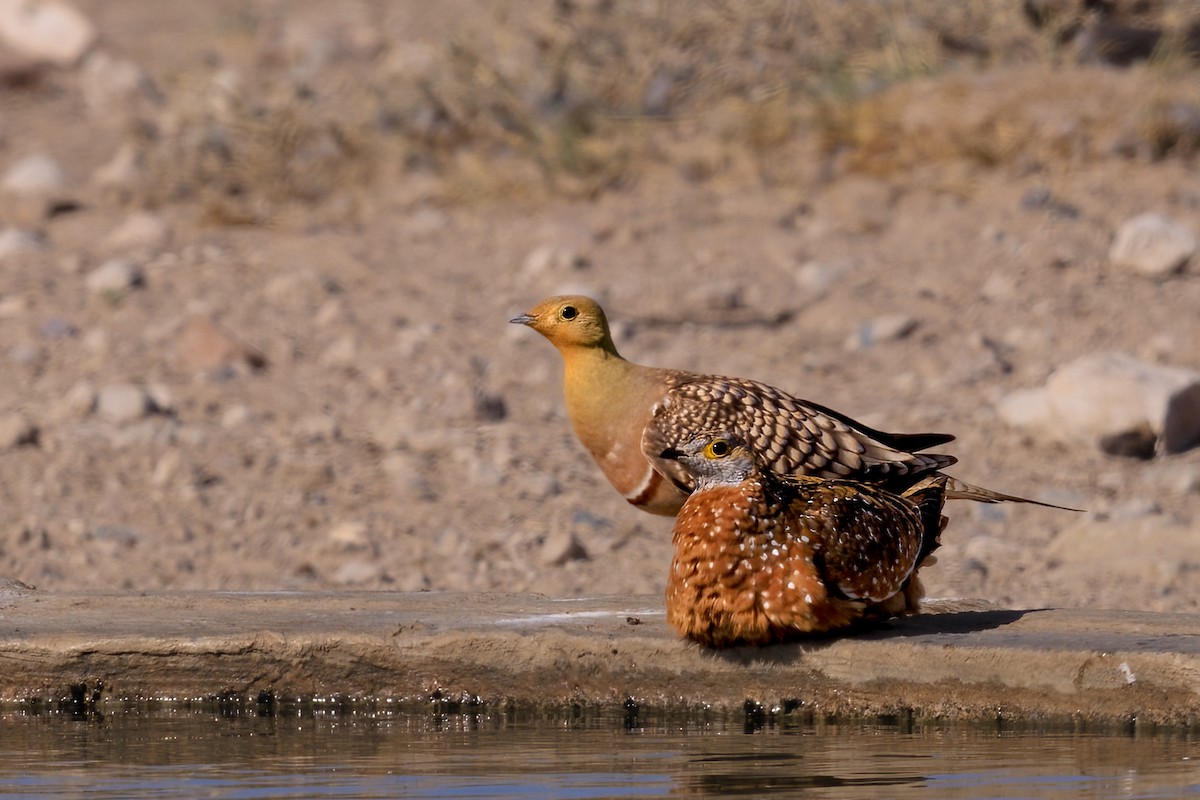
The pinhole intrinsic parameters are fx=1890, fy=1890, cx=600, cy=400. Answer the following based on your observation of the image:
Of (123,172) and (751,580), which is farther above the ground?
(123,172)

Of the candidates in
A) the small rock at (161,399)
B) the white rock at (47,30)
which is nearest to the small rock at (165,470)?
the small rock at (161,399)

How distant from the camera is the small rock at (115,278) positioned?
35.0ft

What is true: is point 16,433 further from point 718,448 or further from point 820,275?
point 718,448

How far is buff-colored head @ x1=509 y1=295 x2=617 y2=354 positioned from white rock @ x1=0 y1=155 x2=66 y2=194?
687 cm

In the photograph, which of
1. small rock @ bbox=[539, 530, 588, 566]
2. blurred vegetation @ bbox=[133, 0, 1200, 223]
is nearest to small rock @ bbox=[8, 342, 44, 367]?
blurred vegetation @ bbox=[133, 0, 1200, 223]

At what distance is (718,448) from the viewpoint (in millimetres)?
5168

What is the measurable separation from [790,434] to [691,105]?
6.62 metres

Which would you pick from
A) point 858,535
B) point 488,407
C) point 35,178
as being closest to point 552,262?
point 488,407

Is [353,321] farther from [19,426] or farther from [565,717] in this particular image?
[565,717]

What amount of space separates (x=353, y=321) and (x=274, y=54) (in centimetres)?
586

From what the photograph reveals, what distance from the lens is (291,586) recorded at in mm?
7715

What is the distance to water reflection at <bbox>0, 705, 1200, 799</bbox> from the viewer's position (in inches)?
168

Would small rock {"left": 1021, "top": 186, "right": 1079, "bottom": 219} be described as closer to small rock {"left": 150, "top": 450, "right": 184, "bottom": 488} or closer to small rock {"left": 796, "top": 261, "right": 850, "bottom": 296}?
small rock {"left": 796, "top": 261, "right": 850, "bottom": 296}

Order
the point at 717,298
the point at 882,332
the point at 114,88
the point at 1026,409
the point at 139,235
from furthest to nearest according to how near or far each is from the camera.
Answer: the point at 114,88
the point at 139,235
the point at 717,298
the point at 882,332
the point at 1026,409
